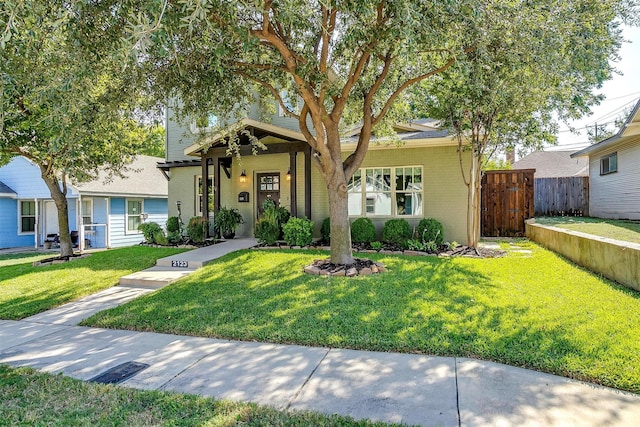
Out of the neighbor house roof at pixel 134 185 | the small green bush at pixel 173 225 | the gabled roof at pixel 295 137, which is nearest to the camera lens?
the gabled roof at pixel 295 137

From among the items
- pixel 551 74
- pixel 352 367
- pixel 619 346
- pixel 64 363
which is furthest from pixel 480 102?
pixel 64 363

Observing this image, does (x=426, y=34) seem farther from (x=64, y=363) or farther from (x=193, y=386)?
(x=64, y=363)

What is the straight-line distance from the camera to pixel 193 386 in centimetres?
313

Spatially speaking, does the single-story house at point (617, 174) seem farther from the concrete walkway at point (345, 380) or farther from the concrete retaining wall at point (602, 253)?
the concrete walkway at point (345, 380)

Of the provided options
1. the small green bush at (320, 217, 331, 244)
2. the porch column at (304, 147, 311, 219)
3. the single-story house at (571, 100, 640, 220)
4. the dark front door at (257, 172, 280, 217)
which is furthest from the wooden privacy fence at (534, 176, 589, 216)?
the dark front door at (257, 172, 280, 217)

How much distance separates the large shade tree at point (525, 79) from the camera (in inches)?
212

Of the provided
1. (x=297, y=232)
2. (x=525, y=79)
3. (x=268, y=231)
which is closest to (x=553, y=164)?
(x=525, y=79)

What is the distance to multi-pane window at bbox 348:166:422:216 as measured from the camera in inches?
404

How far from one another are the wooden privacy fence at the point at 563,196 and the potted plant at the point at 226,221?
43.2ft

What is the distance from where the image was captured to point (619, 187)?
41.0ft

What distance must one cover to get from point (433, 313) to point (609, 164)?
43.5 ft

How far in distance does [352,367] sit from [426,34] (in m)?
4.50

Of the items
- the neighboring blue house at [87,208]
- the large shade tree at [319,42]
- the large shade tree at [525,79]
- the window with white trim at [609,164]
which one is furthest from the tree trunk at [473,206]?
the neighboring blue house at [87,208]

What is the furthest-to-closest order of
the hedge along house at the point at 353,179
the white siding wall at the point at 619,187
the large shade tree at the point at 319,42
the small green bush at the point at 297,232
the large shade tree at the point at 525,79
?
Result: the white siding wall at the point at 619,187 → the hedge along house at the point at 353,179 → the small green bush at the point at 297,232 → the large shade tree at the point at 525,79 → the large shade tree at the point at 319,42
